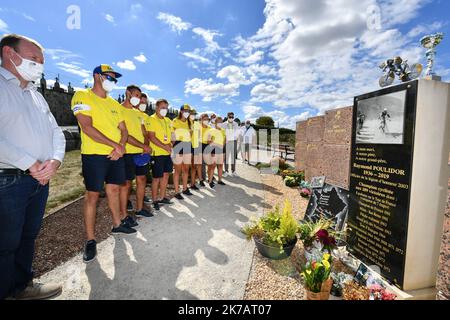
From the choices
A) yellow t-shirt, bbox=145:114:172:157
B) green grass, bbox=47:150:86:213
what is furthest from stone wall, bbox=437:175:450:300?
green grass, bbox=47:150:86:213

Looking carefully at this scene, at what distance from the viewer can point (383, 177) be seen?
2.84 m

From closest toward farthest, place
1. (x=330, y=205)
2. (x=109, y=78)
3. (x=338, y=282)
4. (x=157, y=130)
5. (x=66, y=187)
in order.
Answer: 1. (x=338, y=282)
2. (x=109, y=78)
3. (x=330, y=205)
4. (x=157, y=130)
5. (x=66, y=187)

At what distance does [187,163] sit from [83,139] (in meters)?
3.06

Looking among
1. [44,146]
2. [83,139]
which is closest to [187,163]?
[83,139]

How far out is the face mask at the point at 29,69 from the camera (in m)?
2.24

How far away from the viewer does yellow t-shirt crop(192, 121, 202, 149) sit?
6660mm

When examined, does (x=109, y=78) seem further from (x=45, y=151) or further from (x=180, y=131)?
(x=180, y=131)

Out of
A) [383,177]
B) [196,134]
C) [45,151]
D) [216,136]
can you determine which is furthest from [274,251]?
[216,136]

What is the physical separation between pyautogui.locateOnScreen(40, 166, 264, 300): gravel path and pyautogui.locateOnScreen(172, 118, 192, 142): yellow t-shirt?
195cm

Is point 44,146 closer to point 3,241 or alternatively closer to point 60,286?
point 3,241

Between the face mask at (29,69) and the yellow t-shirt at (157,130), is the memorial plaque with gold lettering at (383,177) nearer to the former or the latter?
the yellow t-shirt at (157,130)

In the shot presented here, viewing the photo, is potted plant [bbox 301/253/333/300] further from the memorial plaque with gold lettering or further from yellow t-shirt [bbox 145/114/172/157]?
yellow t-shirt [bbox 145/114/172/157]

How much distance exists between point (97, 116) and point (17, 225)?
5.40ft
